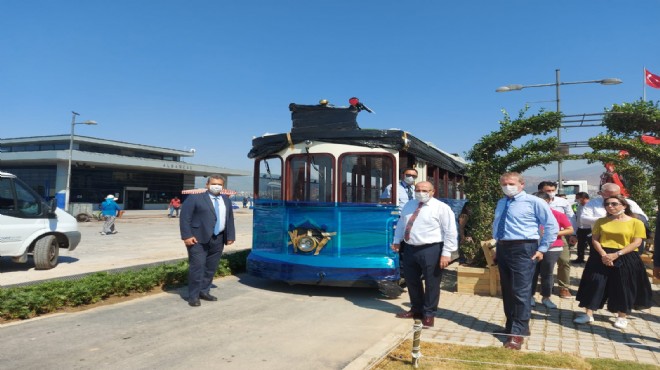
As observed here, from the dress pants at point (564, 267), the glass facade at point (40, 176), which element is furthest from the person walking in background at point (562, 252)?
the glass facade at point (40, 176)

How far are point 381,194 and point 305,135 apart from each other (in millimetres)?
1569

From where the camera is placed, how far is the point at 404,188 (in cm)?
727

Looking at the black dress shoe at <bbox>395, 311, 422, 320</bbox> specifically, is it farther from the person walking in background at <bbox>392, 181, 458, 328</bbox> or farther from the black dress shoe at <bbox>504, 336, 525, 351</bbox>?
the black dress shoe at <bbox>504, 336, 525, 351</bbox>

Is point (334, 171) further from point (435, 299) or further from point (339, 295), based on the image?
point (435, 299)

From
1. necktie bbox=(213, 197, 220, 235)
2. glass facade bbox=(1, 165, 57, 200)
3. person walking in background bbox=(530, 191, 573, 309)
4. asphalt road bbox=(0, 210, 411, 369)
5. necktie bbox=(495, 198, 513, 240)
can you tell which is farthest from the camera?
glass facade bbox=(1, 165, 57, 200)

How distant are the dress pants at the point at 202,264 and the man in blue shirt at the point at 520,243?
403 cm

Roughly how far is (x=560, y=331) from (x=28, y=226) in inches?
394

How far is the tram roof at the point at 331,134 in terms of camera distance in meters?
7.23

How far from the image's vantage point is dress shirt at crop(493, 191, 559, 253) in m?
5.14

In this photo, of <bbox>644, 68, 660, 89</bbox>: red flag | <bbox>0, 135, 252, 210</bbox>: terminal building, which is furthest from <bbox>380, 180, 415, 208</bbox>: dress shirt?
<bbox>0, 135, 252, 210</bbox>: terminal building

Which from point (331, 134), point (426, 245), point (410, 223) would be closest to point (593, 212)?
point (426, 245)

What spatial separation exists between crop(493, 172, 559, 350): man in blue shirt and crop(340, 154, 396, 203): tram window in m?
2.18

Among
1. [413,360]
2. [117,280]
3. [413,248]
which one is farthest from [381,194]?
[117,280]

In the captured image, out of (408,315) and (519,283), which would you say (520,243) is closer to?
(519,283)
